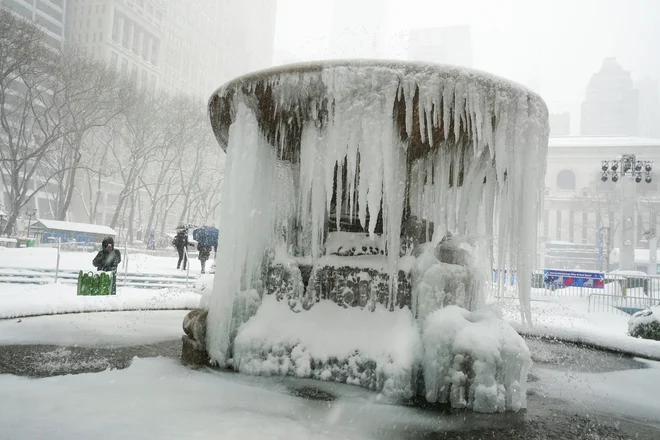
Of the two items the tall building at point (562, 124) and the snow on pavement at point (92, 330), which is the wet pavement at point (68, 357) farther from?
the tall building at point (562, 124)

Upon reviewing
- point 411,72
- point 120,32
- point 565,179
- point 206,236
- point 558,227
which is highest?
point 120,32

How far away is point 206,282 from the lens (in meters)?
5.82

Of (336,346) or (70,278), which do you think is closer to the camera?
(336,346)

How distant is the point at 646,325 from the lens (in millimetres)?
7703

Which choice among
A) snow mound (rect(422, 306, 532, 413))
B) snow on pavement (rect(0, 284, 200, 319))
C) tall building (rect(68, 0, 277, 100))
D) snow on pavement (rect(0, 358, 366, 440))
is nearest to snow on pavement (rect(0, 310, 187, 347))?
snow on pavement (rect(0, 284, 200, 319))

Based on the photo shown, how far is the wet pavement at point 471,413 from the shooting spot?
3098 mm

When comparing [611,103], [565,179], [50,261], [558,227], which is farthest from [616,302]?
[611,103]

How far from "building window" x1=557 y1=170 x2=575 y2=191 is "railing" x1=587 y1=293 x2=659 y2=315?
45425mm

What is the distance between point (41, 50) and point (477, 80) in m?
26.0

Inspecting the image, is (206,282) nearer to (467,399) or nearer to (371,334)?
(371,334)

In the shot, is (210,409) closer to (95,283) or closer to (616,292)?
(95,283)

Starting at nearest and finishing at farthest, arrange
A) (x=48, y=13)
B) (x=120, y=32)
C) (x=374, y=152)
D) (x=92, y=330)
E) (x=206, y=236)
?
1. (x=374, y=152)
2. (x=92, y=330)
3. (x=206, y=236)
4. (x=48, y=13)
5. (x=120, y=32)

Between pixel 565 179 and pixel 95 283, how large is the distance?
6066 centimetres

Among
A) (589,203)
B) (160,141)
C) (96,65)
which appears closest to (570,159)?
(589,203)
